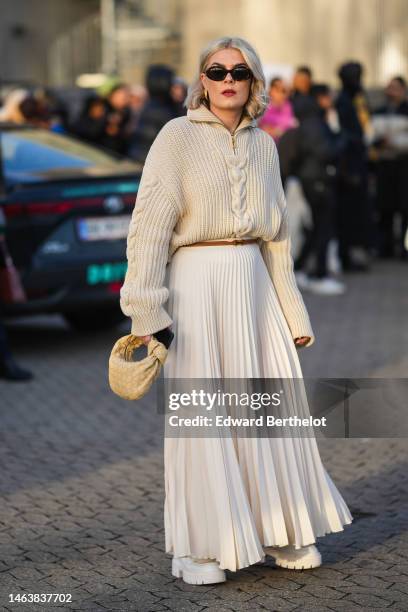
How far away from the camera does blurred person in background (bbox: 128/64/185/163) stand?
13.7m

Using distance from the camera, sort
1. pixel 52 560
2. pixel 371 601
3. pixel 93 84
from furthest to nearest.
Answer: pixel 93 84, pixel 52 560, pixel 371 601

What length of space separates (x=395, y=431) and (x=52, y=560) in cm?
263

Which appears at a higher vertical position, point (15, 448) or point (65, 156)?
point (65, 156)

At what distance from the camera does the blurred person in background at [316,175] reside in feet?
43.9

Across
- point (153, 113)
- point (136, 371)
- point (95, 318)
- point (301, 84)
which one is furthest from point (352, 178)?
point (136, 371)

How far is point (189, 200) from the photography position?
498 cm

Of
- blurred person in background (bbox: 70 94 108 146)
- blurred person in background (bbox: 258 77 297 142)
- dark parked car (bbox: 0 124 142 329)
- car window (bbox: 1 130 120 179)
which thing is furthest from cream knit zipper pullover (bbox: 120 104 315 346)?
blurred person in background (bbox: 70 94 108 146)

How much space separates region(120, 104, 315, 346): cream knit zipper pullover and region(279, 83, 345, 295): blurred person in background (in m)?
8.32

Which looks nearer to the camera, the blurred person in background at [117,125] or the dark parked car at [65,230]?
the dark parked car at [65,230]

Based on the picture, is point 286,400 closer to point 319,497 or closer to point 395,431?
point 319,497

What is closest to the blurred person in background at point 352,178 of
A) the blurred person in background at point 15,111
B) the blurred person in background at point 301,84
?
the blurred person in background at point 301,84

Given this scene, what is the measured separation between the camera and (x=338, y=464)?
6973 millimetres

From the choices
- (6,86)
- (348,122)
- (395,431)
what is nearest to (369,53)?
(6,86)

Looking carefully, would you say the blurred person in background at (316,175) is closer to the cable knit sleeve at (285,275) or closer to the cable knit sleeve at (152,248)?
the cable knit sleeve at (285,275)
